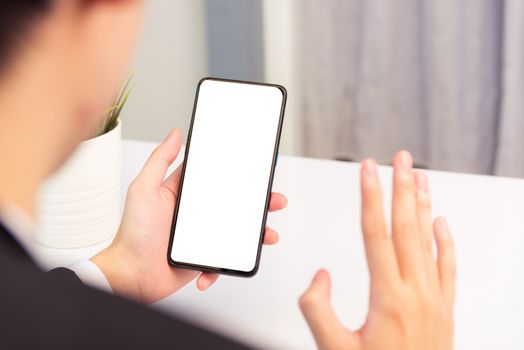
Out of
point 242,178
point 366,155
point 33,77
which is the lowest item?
point 366,155

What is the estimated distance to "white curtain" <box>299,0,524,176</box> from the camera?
1760 mm

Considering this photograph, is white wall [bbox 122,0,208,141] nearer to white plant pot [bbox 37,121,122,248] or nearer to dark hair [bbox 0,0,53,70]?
white plant pot [bbox 37,121,122,248]

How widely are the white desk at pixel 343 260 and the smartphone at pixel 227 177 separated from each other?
5cm

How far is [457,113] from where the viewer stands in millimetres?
1844

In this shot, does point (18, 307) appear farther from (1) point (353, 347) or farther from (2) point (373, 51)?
(2) point (373, 51)

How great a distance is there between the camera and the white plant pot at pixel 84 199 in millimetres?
868

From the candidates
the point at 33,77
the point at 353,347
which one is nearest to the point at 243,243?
the point at 353,347

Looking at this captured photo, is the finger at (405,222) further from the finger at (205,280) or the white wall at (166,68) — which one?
the white wall at (166,68)

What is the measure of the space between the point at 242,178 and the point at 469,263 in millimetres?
260

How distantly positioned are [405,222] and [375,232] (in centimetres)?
4

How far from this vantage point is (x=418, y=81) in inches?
74.7

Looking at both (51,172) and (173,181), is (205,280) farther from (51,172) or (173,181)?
(51,172)

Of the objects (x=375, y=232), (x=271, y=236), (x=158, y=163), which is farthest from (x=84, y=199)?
(x=375, y=232)

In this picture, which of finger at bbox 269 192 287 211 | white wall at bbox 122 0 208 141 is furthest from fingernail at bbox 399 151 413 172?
white wall at bbox 122 0 208 141
